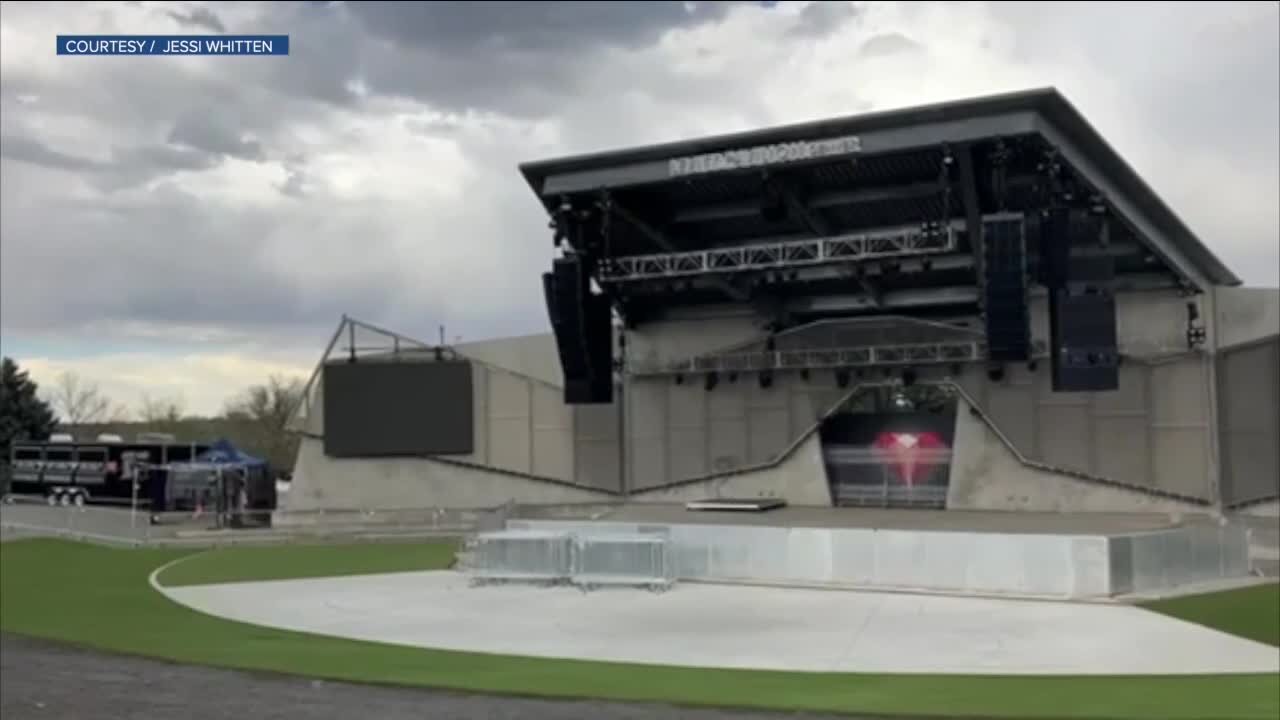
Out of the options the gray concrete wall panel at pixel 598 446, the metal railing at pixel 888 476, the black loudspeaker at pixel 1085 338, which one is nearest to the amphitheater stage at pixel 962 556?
the black loudspeaker at pixel 1085 338

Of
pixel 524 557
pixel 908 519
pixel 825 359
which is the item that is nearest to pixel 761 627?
pixel 524 557

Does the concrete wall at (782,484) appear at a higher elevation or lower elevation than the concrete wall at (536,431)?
lower

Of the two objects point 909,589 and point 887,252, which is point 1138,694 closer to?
point 909,589

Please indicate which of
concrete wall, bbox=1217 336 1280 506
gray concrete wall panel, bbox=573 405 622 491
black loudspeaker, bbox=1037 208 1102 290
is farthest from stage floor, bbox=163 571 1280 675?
gray concrete wall panel, bbox=573 405 622 491

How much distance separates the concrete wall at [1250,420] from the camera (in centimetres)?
3259

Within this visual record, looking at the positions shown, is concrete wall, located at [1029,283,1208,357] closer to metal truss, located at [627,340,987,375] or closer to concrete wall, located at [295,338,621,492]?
metal truss, located at [627,340,987,375]

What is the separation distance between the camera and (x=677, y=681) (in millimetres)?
14125

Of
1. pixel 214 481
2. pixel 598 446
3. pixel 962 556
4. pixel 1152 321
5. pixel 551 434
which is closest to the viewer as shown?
pixel 962 556

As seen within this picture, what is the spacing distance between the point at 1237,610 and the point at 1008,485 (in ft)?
52.2

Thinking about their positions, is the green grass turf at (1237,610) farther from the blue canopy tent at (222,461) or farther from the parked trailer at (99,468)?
the parked trailer at (99,468)

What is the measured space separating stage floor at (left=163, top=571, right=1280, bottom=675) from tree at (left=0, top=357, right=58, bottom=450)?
5641 centimetres

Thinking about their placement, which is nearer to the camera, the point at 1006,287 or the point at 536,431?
the point at 1006,287

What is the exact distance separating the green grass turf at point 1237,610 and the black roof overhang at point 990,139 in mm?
11965

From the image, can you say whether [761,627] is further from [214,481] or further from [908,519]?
[214,481]
